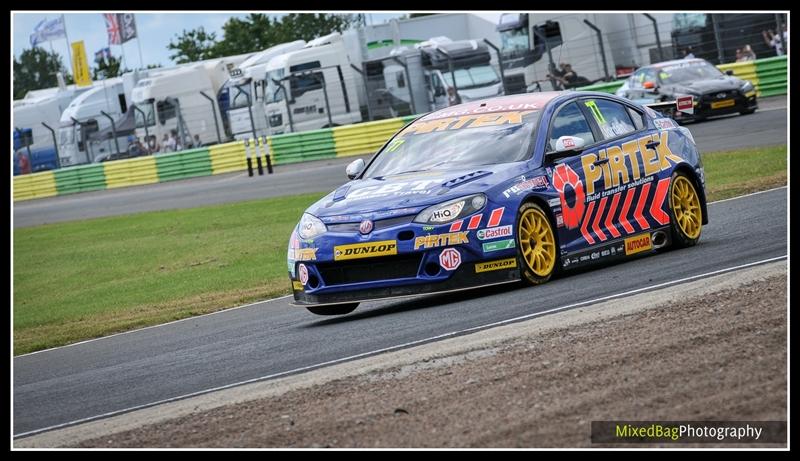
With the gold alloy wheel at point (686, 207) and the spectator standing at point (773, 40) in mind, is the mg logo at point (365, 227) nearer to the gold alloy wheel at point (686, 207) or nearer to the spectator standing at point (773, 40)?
the gold alloy wheel at point (686, 207)

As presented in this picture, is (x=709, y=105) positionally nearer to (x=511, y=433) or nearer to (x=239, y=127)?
(x=239, y=127)

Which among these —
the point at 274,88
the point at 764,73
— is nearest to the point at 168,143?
the point at 274,88

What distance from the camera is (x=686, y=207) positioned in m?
10.4

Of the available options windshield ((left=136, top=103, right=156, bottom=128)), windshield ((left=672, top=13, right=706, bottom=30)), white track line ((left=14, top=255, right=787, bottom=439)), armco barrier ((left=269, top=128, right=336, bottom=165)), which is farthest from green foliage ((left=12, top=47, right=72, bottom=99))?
white track line ((left=14, top=255, right=787, bottom=439))

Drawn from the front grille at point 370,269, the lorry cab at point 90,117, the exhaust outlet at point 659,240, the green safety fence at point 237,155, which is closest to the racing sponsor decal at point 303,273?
the front grille at point 370,269

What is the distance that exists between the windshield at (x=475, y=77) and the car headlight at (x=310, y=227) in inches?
1003

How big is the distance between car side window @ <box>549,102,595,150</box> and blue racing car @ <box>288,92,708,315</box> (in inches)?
Answer: 0.4

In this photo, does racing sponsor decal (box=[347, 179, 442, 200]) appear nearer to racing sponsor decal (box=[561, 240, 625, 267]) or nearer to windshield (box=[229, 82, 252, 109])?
racing sponsor decal (box=[561, 240, 625, 267])

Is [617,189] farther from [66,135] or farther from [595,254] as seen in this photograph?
[66,135]

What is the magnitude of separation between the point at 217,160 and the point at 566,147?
29939 mm

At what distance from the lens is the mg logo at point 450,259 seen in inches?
335

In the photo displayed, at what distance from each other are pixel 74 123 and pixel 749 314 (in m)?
39.6

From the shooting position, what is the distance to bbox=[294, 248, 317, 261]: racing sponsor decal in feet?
29.0
